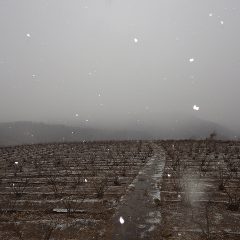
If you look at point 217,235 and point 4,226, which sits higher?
point 217,235

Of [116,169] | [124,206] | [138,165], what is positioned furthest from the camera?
[138,165]

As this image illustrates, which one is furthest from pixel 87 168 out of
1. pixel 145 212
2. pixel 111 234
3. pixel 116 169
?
pixel 111 234

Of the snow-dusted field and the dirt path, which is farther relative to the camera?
the snow-dusted field

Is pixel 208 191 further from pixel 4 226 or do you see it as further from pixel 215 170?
pixel 4 226

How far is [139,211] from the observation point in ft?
31.0

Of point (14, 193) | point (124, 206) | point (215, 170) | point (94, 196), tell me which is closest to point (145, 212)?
point (124, 206)

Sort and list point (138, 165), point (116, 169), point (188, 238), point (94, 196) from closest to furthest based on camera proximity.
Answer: point (188, 238) → point (94, 196) → point (116, 169) → point (138, 165)

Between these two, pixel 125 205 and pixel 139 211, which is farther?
pixel 125 205

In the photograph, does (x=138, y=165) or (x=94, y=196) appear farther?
(x=138, y=165)

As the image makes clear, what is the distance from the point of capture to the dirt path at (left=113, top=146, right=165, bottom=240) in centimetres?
798

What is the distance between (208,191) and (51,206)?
4519mm

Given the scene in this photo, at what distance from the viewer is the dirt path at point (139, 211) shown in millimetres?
7981

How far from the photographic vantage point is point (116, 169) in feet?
54.9

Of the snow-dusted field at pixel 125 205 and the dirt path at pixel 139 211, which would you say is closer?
the dirt path at pixel 139 211
